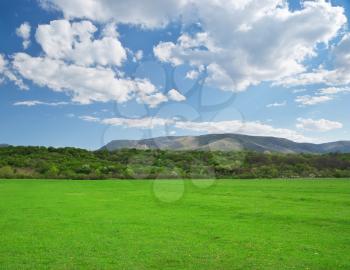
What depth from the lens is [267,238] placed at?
15.6m

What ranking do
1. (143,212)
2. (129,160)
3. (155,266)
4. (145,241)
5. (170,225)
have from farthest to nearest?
1. (129,160)
2. (143,212)
3. (170,225)
4. (145,241)
5. (155,266)

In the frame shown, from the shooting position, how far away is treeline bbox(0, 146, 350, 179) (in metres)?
79.1

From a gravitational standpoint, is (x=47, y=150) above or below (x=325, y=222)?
above

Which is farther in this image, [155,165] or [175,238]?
[155,165]

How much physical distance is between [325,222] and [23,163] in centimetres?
7553

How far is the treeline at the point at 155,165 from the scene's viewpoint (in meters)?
79.1

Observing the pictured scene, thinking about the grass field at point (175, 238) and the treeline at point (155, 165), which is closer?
the grass field at point (175, 238)

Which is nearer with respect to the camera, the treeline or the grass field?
the grass field

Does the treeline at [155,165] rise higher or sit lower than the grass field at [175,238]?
higher

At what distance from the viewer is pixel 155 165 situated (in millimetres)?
97125

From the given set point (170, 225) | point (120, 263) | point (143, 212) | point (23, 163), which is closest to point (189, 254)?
point (120, 263)

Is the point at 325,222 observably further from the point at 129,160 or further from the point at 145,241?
the point at 129,160

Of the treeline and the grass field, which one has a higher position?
the treeline

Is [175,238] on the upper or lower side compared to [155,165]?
lower
